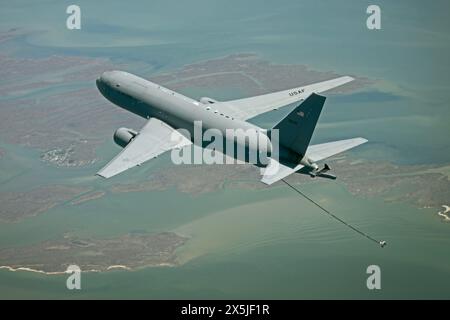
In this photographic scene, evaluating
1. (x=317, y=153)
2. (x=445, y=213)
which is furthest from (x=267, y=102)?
(x=445, y=213)

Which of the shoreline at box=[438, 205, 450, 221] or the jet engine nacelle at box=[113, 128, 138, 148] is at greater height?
the jet engine nacelle at box=[113, 128, 138, 148]

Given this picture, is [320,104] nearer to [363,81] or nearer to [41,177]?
[41,177]

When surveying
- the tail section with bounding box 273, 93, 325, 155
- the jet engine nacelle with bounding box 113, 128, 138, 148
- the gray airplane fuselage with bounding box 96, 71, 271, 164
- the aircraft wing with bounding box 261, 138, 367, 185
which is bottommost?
the aircraft wing with bounding box 261, 138, 367, 185

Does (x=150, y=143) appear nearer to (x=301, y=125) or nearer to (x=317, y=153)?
(x=301, y=125)

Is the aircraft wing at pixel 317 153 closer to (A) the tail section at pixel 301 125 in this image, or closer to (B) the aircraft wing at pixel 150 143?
(A) the tail section at pixel 301 125

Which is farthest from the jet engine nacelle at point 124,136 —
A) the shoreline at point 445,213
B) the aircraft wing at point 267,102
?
the shoreline at point 445,213

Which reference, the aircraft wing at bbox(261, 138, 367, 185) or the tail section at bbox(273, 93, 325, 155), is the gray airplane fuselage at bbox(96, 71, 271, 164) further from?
the aircraft wing at bbox(261, 138, 367, 185)

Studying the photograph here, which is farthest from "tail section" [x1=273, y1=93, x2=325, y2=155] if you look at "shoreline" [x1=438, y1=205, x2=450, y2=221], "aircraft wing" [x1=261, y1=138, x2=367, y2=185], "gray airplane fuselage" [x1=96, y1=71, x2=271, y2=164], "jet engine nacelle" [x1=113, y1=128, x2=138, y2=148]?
"shoreline" [x1=438, y1=205, x2=450, y2=221]

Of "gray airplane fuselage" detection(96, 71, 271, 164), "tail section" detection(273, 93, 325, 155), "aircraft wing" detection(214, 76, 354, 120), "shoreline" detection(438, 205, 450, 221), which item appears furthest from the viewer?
"shoreline" detection(438, 205, 450, 221)
